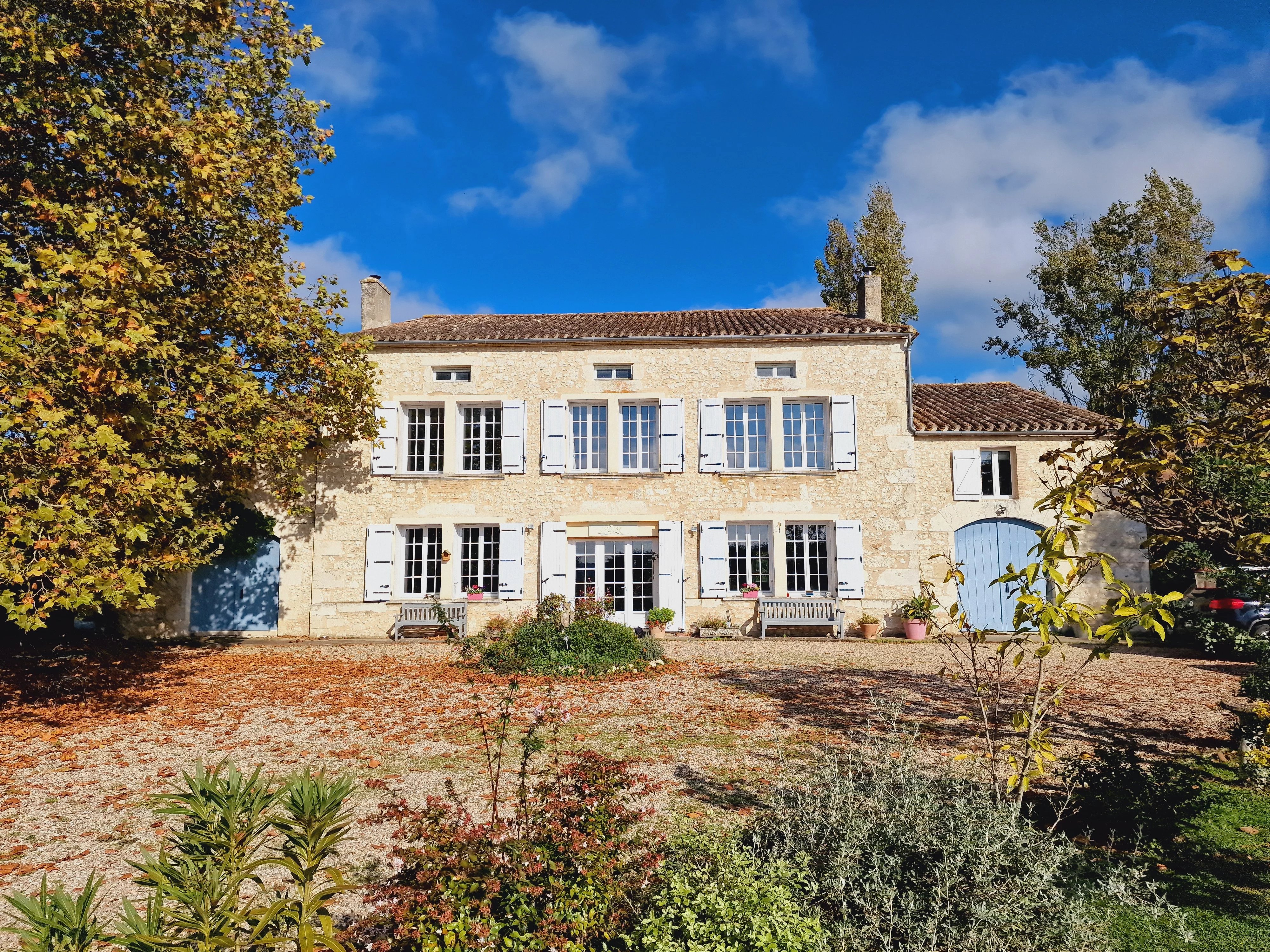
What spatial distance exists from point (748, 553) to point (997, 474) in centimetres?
526

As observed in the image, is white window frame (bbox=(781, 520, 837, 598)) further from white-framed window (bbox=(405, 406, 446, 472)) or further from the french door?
white-framed window (bbox=(405, 406, 446, 472))

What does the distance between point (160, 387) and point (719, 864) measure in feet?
22.3

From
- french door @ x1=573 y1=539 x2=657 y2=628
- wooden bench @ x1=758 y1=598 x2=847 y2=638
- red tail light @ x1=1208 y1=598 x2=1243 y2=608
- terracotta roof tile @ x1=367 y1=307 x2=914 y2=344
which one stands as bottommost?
wooden bench @ x1=758 y1=598 x2=847 y2=638

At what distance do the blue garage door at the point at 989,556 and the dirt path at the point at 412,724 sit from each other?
2.93 m

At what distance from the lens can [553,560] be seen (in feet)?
44.6

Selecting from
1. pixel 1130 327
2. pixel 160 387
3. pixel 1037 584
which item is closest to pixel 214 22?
pixel 160 387

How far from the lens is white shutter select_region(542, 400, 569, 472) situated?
1384cm

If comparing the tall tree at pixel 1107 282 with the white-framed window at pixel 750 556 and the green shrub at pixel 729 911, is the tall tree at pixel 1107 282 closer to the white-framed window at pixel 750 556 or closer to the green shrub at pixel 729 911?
the white-framed window at pixel 750 556

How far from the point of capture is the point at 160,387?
22.1ft

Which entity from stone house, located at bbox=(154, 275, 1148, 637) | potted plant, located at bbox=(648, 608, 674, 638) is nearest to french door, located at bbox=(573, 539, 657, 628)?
stone house, located at bbox=(154, 275, 1148, 637)

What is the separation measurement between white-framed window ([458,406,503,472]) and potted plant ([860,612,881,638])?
771 centimetres

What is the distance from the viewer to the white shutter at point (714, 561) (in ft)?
44.1

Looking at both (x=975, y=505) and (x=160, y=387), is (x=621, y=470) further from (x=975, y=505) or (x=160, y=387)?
(x=160, y=387)

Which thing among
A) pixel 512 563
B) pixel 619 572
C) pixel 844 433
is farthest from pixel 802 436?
pixel 512 563
